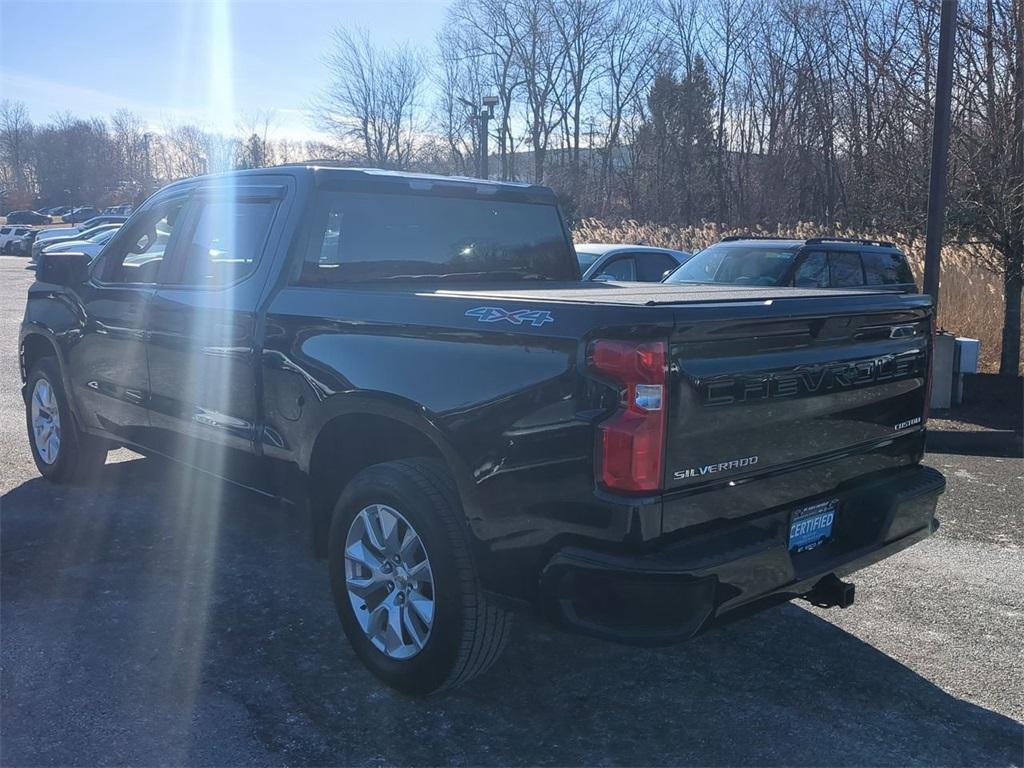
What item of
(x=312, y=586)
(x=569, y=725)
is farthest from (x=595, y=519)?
(x=312, y=586)

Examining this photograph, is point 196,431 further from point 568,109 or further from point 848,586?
point 568,109

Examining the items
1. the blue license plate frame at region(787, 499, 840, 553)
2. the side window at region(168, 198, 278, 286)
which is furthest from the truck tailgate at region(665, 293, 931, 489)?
the side window at region(168, 198, 278, 286)

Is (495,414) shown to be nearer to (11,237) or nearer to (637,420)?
(637,420)

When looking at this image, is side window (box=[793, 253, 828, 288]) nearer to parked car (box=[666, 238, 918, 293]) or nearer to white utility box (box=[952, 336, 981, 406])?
parked car (box=[666, 238, 918, 293])

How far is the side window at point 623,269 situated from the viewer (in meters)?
12.5

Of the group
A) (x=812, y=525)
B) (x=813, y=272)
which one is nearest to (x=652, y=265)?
(x=813, y=272)

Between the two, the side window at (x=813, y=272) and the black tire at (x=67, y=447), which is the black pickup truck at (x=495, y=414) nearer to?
the black tire at (x=67, y=447)

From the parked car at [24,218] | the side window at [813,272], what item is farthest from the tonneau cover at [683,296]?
the parked car at [24,218]

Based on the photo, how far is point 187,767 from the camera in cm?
303

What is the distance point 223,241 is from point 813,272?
6771 millimetres

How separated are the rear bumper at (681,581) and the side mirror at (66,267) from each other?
4.02 metres

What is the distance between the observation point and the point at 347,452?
3.96 m

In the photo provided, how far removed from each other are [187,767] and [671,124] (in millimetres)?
40682

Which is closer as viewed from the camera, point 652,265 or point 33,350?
point 33,350
